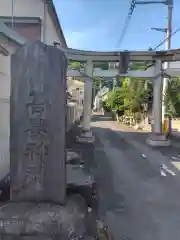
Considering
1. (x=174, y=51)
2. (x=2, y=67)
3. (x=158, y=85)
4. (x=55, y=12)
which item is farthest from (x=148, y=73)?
(x=2, y=67)

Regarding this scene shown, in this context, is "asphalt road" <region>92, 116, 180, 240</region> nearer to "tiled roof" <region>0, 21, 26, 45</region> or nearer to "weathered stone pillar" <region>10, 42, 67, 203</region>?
"weathered stone pillar" <region>10, 42, 67, 203</region>

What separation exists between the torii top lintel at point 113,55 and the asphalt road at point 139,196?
709 cm

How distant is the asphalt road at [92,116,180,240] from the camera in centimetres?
718

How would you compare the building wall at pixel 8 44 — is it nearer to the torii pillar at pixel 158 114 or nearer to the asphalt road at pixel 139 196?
the asphalt road at pixel 139 196

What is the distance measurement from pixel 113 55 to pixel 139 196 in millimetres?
13962

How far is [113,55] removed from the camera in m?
22.5

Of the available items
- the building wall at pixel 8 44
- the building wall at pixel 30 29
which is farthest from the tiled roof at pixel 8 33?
the building wall at pixel 30 29

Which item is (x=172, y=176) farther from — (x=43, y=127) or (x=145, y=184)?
(x=43, y=127)

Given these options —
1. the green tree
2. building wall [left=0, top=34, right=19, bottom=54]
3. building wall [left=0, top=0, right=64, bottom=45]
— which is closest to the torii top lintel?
the green tree

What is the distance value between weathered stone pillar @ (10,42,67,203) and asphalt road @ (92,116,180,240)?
7.89 feet

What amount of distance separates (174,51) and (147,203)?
13.8 m

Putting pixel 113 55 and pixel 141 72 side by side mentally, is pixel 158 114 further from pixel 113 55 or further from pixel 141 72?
pixel 113 55

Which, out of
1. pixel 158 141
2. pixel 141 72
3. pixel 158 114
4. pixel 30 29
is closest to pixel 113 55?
pixel 141 72

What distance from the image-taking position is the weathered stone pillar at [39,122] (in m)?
4.68
